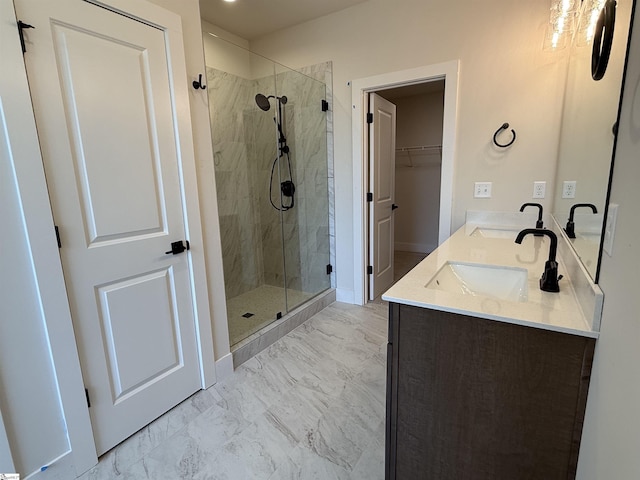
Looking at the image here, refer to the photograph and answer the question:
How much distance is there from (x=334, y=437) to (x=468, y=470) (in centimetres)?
73

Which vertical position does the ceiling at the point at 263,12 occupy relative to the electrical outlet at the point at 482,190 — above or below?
above

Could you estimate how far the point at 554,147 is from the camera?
2236 mm

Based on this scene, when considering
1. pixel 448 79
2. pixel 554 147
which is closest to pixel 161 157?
pixel 448 79

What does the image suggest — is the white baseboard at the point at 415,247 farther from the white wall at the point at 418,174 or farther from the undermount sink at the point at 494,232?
the undermount sink at the point at 494,232

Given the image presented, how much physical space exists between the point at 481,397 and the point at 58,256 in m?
1.69

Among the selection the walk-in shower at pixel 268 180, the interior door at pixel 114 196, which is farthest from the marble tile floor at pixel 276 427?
the walk-in shower at pixel 268 180

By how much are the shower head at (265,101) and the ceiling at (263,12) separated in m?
0.63

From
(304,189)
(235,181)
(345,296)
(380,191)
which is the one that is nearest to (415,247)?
(380,191)

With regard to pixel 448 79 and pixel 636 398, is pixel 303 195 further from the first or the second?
pixel 636 398

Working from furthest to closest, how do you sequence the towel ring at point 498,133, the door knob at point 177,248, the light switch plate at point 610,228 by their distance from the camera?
the towel ring at point 498,133
the door knob at point 177,248
the light switch plate at point 610,228

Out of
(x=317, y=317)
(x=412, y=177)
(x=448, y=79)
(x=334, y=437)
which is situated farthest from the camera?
(x=412, y=177)

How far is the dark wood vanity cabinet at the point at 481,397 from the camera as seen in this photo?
913 millimetres

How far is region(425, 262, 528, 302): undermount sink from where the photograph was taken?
140cm

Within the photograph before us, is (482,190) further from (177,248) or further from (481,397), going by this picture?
(177,248)
